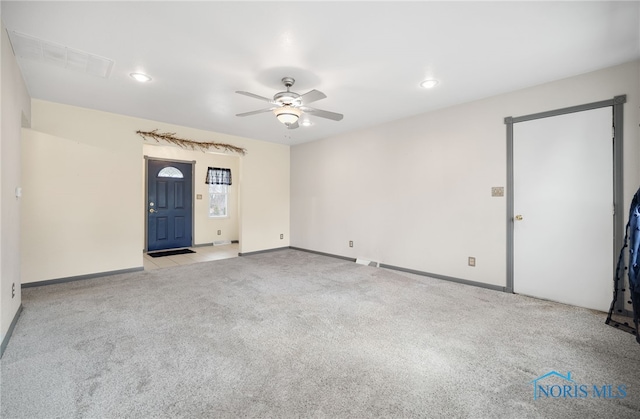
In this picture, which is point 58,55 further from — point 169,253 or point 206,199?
point 206,199

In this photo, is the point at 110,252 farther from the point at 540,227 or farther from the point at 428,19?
the point at 540,227

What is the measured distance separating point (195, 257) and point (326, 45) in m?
4.92

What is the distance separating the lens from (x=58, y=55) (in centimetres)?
254

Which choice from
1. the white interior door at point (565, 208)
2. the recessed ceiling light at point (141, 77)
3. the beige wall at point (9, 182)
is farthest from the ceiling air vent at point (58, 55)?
the white interior door at point (565, 208)

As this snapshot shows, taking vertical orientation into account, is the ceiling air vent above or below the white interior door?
above

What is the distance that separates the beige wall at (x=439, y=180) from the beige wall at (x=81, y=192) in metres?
3.23

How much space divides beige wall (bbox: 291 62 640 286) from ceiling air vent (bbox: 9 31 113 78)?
3.79 m

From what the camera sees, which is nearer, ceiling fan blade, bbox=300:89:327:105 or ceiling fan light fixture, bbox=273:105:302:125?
ceiling fan blade, bbox=300:89:327:105

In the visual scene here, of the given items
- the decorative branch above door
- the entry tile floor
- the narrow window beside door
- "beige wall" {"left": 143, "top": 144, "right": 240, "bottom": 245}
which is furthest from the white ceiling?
the narrow window beside door

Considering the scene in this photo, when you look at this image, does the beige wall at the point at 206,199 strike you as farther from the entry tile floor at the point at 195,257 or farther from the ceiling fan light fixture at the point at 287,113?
the ceiling fan light fixture at the point at 287,113

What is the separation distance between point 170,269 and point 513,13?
17.5 feet

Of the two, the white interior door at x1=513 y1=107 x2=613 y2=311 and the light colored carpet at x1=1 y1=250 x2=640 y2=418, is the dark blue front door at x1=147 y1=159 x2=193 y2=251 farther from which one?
the white interior door at x1=513 y1=107 x2=613 y2=311

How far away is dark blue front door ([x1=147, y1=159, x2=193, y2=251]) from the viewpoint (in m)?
6.32

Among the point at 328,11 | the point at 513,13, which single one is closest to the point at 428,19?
the point at 513,13
